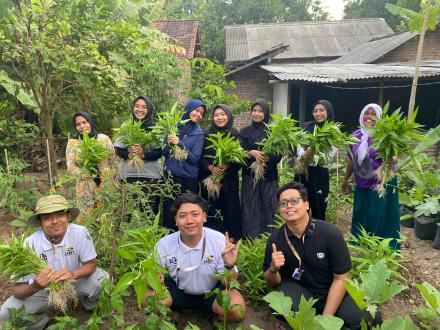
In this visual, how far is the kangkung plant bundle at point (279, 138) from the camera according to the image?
4.24 meters

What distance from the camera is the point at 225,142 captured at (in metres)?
4.25

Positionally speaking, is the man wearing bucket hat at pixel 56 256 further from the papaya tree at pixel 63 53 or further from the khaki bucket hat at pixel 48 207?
the papaya tree at pixel 63 53

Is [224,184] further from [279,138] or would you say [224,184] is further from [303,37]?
[303,37]

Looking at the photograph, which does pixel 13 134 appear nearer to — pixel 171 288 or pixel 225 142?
pixel 225 142

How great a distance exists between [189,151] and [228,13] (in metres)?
29.1

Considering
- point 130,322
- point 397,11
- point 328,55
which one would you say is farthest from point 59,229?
point 328,55

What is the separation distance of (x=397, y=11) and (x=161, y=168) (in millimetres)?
7478

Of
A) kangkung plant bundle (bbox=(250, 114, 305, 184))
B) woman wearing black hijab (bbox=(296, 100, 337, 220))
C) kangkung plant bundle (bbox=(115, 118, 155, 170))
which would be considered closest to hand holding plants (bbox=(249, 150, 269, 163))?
kangkung plant bundle (bbox=(250, 114, 305, 184))

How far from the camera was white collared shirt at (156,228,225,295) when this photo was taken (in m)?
3.12

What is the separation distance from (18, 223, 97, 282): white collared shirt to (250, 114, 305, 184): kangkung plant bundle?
208cm

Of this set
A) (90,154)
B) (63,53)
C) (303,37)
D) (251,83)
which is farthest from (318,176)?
(303,37)

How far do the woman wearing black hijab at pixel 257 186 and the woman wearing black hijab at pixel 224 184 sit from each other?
111mm

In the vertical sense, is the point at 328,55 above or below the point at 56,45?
above

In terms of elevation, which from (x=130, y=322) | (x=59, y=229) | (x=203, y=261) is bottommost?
(x=130, y=322)
